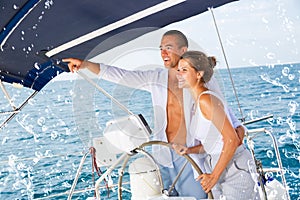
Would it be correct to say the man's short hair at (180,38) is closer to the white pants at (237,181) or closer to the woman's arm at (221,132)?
the woman's arm at (221,132)

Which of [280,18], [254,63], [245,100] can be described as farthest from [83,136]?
[254,63]

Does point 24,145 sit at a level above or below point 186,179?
above

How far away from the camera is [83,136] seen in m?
1.77

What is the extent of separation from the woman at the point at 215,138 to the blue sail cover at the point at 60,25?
29cm

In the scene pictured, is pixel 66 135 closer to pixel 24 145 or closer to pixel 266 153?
pixel 24 145

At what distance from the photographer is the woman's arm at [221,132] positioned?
1.67m

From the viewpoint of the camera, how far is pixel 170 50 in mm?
1879

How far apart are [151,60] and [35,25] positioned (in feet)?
1.44

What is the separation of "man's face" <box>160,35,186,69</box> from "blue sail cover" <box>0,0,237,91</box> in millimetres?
129

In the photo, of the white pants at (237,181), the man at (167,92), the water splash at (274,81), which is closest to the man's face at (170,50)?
the man at (167,92)

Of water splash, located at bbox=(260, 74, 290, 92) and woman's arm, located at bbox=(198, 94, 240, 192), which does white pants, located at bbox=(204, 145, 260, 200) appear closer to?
woman's arm, located at bbox=(198, 94, 240, 192)

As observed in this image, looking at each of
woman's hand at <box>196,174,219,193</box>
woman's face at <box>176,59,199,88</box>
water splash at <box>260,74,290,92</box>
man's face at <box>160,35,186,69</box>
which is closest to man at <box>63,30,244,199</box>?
man's face at <box>160,35,186,69</box>

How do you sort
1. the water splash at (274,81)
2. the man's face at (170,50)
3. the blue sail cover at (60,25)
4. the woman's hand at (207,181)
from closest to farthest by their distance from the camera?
the blue sail cover at (60,25)
the woman's hand at (207,181)
the man's face at (170,50)
the water splash at (274,81)

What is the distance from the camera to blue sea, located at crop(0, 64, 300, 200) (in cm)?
182
